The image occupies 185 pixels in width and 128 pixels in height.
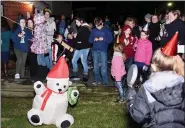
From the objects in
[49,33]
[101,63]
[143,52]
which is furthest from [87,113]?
[49,33]

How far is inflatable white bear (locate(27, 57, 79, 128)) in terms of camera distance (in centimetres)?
603

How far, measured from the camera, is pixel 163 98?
3467 millimetres

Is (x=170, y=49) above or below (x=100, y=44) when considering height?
above

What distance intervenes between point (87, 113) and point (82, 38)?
2474mm

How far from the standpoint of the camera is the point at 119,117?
699cm

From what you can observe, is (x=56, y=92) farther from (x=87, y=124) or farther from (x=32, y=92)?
(x=32, y=92)

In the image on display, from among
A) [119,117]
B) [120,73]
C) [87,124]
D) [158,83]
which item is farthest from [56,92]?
[158,83]

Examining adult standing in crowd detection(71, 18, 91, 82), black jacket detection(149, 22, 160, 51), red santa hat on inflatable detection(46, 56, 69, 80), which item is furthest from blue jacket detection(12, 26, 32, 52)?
red santa hat on inflatable detection(46, 56, 69, 80)

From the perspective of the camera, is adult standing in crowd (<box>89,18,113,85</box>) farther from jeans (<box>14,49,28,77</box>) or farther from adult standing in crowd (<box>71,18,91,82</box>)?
jeans (<box>14,49,28,77</box>)

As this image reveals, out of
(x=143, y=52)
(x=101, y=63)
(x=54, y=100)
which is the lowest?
(x=54, y=100)

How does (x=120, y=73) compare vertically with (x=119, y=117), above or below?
above

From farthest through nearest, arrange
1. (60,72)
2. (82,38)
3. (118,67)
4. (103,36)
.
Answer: (82,38) → (103,36) → (118,67) → (60,72)

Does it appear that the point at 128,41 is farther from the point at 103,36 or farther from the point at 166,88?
the point at 166,88

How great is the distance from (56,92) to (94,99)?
7.39 feet
